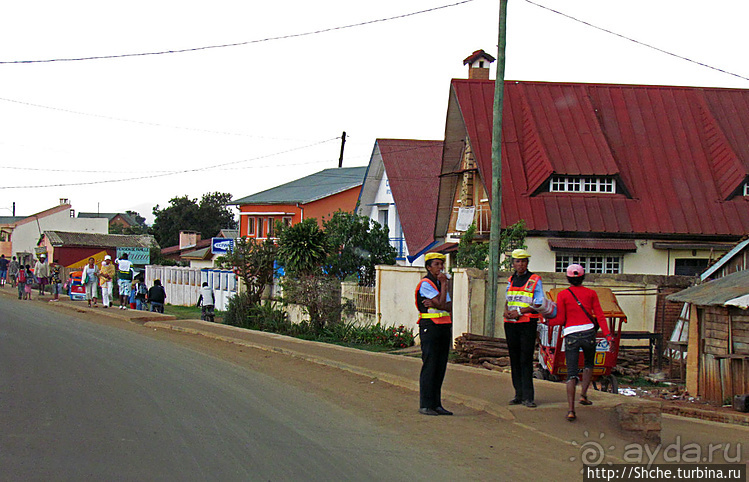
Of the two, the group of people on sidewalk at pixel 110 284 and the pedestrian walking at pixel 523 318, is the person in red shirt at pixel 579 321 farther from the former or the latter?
the group of people on sidewalk at pixel 110 284

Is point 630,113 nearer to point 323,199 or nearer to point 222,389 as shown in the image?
point 222,389

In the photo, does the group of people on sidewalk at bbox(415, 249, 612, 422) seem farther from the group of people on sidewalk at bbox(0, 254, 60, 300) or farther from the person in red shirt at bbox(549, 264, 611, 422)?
the group of people on sidewalk at bbox(0, 254, 60, 300)

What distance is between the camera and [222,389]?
396 inches

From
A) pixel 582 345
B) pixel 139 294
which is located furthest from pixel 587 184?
pixel 139 294

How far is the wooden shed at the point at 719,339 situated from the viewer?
11.5 metres

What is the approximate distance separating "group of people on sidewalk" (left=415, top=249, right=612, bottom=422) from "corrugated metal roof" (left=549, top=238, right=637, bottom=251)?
12.8m

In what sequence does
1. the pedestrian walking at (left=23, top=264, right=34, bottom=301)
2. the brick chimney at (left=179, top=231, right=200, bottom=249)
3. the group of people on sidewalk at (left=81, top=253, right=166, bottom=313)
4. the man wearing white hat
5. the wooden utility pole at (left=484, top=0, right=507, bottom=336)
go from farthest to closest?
the brick chimney at (left=179, top=231, right=200, bottom=249), the pedestrian walking at (left=23, top=264, right=34, bottom=301), the group of people on sidewalk at (left=81, top=253, right=166, bottom=313), the man wearing white hat, the wooden utility pole at (left=484, top=0, right=507, bottom=336)

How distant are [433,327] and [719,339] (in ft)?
19.3

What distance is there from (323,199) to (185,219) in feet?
120

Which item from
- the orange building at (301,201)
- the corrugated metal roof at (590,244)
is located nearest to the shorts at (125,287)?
the corrugated metal roof at (590,244)

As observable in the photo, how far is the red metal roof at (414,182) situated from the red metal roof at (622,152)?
609cm

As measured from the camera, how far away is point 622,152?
76.5 ft

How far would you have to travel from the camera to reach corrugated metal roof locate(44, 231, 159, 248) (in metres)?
56.2

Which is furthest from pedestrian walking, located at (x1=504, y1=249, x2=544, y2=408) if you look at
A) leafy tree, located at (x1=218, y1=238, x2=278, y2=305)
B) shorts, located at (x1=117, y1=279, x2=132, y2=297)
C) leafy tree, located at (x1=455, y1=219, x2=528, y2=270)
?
shorts, located at (x1=117, y1=279, x2=132, y2=297)
